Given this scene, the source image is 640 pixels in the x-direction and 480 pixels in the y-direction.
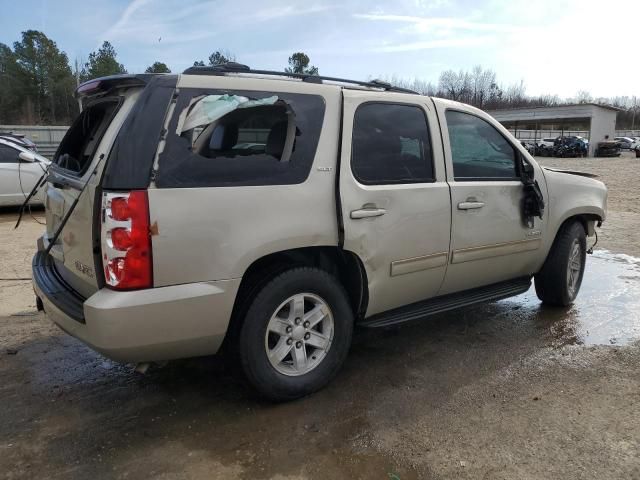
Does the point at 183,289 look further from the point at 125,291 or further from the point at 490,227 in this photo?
the point at 490,227

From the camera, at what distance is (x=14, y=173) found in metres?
11.0

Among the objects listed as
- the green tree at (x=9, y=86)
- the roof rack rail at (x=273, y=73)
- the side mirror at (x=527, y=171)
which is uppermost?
the green tree at (x=9, y=86)

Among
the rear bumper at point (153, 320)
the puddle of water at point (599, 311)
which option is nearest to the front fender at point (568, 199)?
the puddle of water at point (599, 311)

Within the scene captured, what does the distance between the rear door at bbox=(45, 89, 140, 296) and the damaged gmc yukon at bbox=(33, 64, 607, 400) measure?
0.6 inches

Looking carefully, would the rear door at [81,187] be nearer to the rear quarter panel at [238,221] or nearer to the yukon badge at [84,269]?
the yukon badge at [84,269]

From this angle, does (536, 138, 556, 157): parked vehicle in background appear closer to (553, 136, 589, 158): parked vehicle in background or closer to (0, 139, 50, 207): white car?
(553, 136, 589, 158): parked vehicle in background

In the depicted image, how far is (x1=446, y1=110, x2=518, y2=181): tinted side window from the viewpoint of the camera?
4090mm

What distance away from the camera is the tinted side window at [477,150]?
13.4 feet

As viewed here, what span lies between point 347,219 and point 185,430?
159 cm

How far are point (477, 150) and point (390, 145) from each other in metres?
0.98

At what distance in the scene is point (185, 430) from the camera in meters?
3.05

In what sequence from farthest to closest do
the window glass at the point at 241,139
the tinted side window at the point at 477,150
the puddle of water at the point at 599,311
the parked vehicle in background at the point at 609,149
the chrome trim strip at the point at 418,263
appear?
the parked vehicle in background at the point at 609,149 < the puddle of water at the point at 599,311 < the tinted side window at the point at 477,150 < the chrome trim strip at the point at 418,263 < the window glass at the point at 241,139

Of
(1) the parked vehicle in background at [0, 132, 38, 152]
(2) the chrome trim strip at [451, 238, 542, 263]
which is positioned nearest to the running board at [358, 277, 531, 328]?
(2) the chrome trim strip at [451, 238, 542, 263]

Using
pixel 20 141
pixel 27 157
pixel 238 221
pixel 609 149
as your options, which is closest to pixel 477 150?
pixel 238 221
